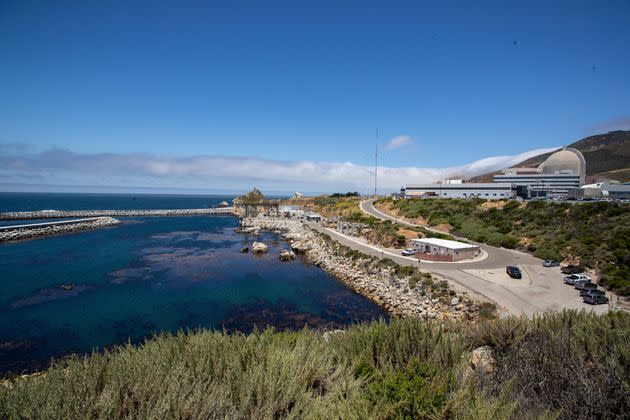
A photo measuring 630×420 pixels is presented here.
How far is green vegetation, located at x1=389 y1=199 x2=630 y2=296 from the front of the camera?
865 inches

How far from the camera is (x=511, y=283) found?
64.3 ft

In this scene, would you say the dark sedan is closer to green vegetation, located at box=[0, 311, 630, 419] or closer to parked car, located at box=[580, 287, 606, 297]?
parked car, located at box=[580, 287, 606, 297]

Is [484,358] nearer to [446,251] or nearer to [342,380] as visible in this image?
[342,380]

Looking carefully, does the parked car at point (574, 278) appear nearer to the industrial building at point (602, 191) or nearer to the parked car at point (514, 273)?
the parked car at point (514, 273)

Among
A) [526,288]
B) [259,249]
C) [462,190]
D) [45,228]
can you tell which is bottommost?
[259,249]

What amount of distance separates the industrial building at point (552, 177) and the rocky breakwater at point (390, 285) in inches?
1842

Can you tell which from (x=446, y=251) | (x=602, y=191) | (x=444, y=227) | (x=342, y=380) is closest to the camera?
(x=342, y=380)

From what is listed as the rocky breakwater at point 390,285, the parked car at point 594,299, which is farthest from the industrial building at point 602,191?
the rocky breakwater at point 390,285

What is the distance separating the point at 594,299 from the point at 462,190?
50.8 m

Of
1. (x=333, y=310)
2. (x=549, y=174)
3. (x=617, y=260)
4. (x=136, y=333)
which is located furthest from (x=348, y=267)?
(x=549, y=174)

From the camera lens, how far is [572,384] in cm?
515

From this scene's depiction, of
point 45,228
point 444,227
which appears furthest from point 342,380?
point 45,228

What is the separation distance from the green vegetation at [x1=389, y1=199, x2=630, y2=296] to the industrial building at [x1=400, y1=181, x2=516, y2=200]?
14107mm

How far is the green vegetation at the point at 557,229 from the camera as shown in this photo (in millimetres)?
21969
